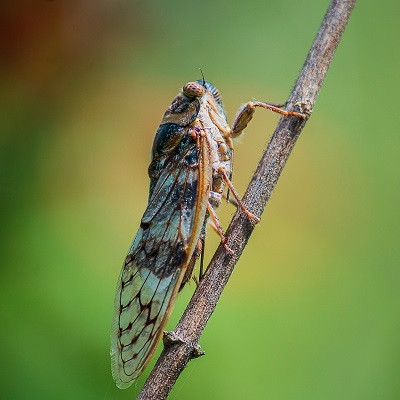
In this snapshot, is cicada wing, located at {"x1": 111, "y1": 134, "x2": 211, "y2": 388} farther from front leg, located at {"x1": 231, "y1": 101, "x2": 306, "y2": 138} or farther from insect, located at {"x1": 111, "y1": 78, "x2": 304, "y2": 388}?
front leg, located at {"x1": 231, "y1": 101, "x2": 306, "y2": 138}

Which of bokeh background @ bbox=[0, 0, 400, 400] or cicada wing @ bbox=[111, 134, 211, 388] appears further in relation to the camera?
bokeh background @ bbox=[0, 0, 400, 400]

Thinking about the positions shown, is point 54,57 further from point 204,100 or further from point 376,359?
point 376,359

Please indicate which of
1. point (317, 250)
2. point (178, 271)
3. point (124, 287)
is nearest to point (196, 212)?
point (178, 271)

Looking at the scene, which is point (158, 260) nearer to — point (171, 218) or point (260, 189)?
point (171, 218)

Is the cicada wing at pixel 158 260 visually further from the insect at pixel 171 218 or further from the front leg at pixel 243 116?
the front leg at pixel 243 116

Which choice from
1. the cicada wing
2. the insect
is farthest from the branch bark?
the cicada wing

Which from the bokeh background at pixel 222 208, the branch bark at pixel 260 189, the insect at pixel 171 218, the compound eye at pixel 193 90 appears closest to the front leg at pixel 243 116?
the insect at pixel 171 218
